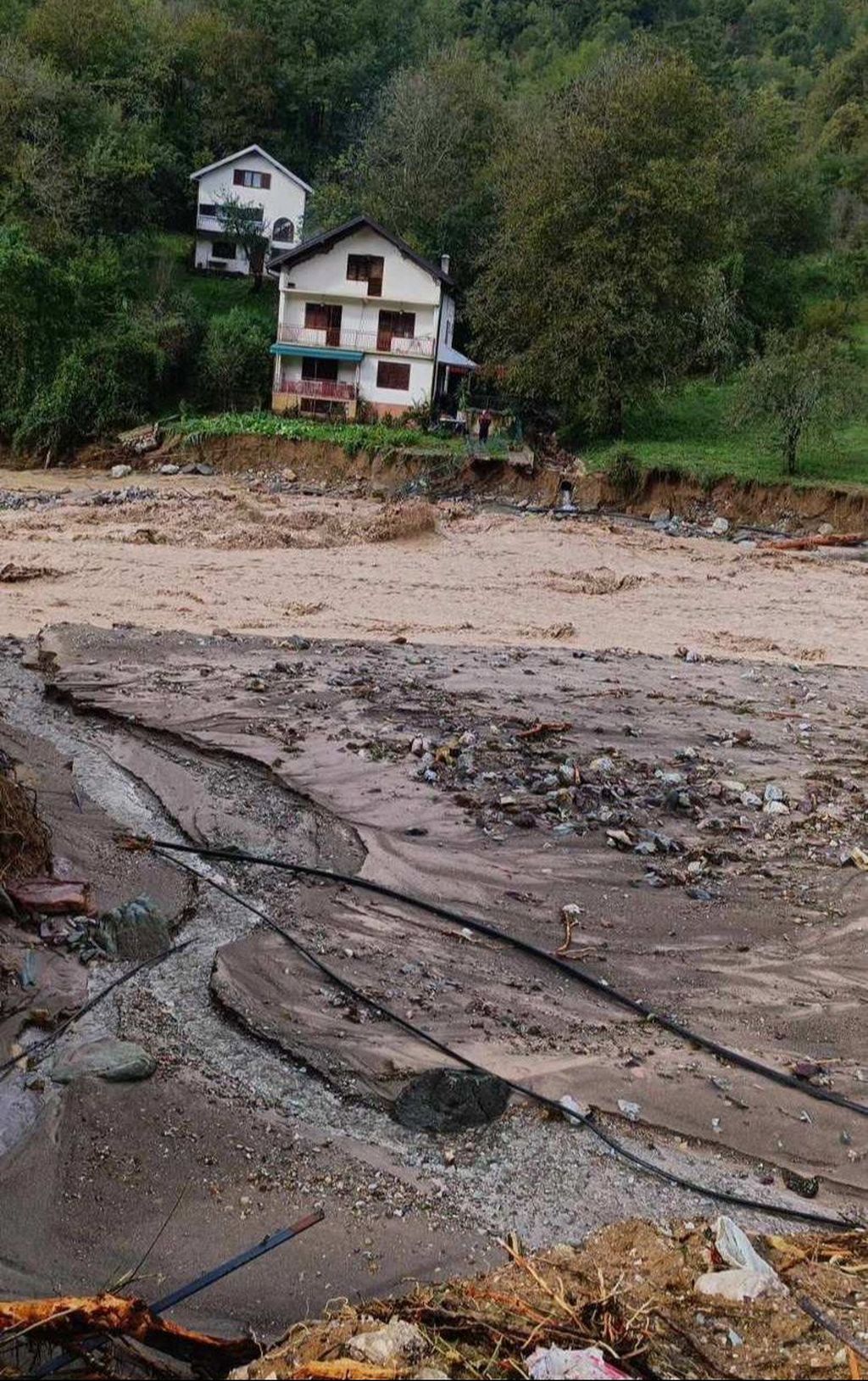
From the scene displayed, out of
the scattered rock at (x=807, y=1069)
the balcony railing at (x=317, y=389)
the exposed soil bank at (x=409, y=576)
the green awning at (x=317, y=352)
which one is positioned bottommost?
the scattered rock at (x=807, y=1069)

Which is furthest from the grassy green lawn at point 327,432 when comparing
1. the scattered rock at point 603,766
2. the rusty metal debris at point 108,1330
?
the rusty metal debris at point 108,1330

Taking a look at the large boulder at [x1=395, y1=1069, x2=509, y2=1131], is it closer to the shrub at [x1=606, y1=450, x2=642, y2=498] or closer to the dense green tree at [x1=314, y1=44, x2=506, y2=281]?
the shrub at [x1=606, y1=450, x2=642, y2=498]

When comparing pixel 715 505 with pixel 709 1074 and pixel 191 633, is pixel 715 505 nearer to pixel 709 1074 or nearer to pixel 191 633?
pixel 191 633

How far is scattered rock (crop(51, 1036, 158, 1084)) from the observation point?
22.2 ft

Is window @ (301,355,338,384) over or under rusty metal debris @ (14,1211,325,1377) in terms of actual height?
over

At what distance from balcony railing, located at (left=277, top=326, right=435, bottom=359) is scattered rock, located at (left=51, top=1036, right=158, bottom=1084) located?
3621 cm

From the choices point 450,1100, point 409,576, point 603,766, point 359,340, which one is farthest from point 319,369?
point 450,1100

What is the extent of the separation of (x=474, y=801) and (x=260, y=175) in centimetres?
4970

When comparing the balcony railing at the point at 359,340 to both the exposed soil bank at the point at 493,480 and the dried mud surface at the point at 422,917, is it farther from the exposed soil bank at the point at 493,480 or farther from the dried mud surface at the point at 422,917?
the dried mud surface at the point at 422,917

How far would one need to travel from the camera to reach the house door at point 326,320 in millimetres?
41406

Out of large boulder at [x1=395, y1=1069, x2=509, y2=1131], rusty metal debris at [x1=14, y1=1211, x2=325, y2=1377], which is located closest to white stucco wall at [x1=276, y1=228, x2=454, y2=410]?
large boulder at [x1=395, y1=1069, x2=509, y2=1131]

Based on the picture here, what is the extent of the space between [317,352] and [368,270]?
3506 millimetres

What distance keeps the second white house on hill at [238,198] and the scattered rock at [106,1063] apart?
50541 mm

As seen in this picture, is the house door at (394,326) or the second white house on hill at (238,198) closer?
the house door at (394,326)
